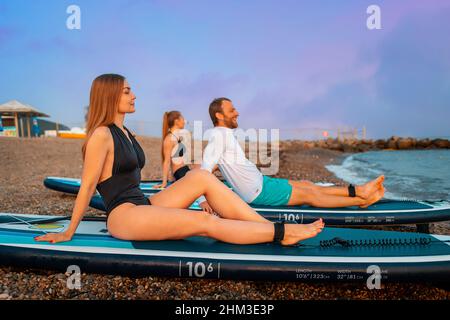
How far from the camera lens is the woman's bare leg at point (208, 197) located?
10.3ft

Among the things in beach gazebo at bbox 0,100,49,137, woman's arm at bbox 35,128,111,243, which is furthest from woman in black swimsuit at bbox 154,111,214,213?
beach gazebo at bbox 0,100,49,137

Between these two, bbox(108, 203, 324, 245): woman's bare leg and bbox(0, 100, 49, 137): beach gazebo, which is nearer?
bbox(108, 203, 324, 245): woman's bare leg

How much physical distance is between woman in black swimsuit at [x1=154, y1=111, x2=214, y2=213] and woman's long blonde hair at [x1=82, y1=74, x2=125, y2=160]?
12.1 feet

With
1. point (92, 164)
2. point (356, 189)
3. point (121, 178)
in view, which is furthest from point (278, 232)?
point (356, 189)

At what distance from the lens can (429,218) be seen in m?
4.92

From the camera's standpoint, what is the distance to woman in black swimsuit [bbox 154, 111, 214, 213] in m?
6.74

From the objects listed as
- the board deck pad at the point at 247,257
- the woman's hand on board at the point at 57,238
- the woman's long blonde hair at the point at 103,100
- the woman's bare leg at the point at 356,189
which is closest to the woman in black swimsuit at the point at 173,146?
the woman's bare leg at the point at 356,189

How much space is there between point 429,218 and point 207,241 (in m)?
3.41

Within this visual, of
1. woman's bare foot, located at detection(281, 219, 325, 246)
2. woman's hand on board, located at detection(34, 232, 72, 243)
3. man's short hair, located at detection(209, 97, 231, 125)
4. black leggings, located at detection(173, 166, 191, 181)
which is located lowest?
woman's hand on board, located at detection(34, 232, 72, 243)

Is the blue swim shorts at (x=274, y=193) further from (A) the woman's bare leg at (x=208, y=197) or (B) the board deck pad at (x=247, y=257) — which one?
(A) the woman's bare leg at (x=208, y=197)

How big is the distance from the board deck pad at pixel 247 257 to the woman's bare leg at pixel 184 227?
99 mm

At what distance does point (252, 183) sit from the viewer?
15.1ft

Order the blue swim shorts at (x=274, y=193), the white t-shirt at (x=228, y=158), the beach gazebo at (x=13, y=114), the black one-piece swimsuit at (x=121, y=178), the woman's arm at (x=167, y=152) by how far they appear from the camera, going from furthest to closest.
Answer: the beach gazebo at (x=13, y=114), the woman's arm at (x=167, y=152), the blue swim shorts at (x=274, y=193), the white t-shirt at (x=228, y=158), the black one-piece swimsuit at (x=121, y=178)

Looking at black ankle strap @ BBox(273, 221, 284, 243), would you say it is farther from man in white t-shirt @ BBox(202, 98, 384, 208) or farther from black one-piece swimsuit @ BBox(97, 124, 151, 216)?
man in white t-shirt @ BBox(202, 98, 384, 208)
